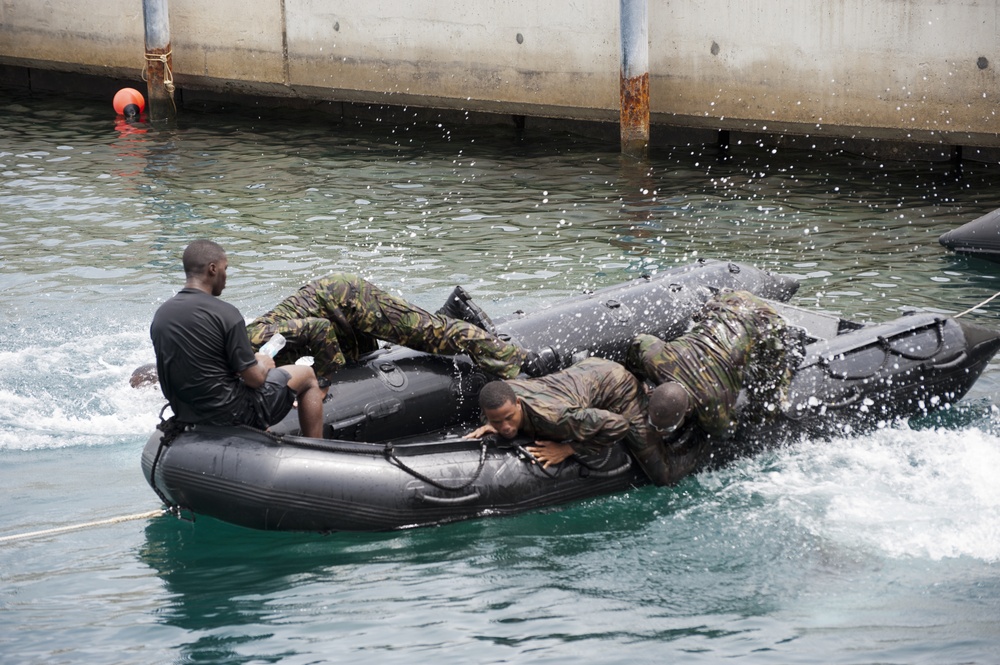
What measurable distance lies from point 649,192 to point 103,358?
22.0 feet

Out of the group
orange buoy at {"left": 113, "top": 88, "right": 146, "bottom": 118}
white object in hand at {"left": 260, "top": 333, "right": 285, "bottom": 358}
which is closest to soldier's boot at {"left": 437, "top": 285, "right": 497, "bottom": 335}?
white object in hand at {"left": 260, "top": 333, "right": 285, "bottom": 358}

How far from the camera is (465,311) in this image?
7.44 meters

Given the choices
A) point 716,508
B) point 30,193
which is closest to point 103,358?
point 716,508

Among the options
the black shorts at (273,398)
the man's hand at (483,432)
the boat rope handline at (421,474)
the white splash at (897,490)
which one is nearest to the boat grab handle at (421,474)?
the boat rope handline at (421,474)

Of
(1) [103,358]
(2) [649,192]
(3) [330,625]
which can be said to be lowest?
(3) [330,625]

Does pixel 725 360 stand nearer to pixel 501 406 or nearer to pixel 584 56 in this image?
pixel 501 406

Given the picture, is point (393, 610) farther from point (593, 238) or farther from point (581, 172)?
point (581, 172)

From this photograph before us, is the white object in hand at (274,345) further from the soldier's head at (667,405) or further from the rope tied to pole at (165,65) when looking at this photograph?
the rope tied to pole at (165,65)

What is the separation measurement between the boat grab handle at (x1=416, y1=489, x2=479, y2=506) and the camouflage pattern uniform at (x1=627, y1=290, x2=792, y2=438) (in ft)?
4.22

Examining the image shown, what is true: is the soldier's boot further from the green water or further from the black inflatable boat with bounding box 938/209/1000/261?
the black inflatable boat with bounding box 938/209/1000/261

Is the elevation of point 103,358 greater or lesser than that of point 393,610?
greater

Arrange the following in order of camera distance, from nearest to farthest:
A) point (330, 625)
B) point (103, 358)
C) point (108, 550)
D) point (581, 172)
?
point (330, 625) < point (108, 550) < point (103, 358) < point (581, 172)

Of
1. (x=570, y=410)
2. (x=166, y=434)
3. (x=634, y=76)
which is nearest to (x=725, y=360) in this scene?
(x=570, y=410)

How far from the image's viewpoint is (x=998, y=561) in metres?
6.23
